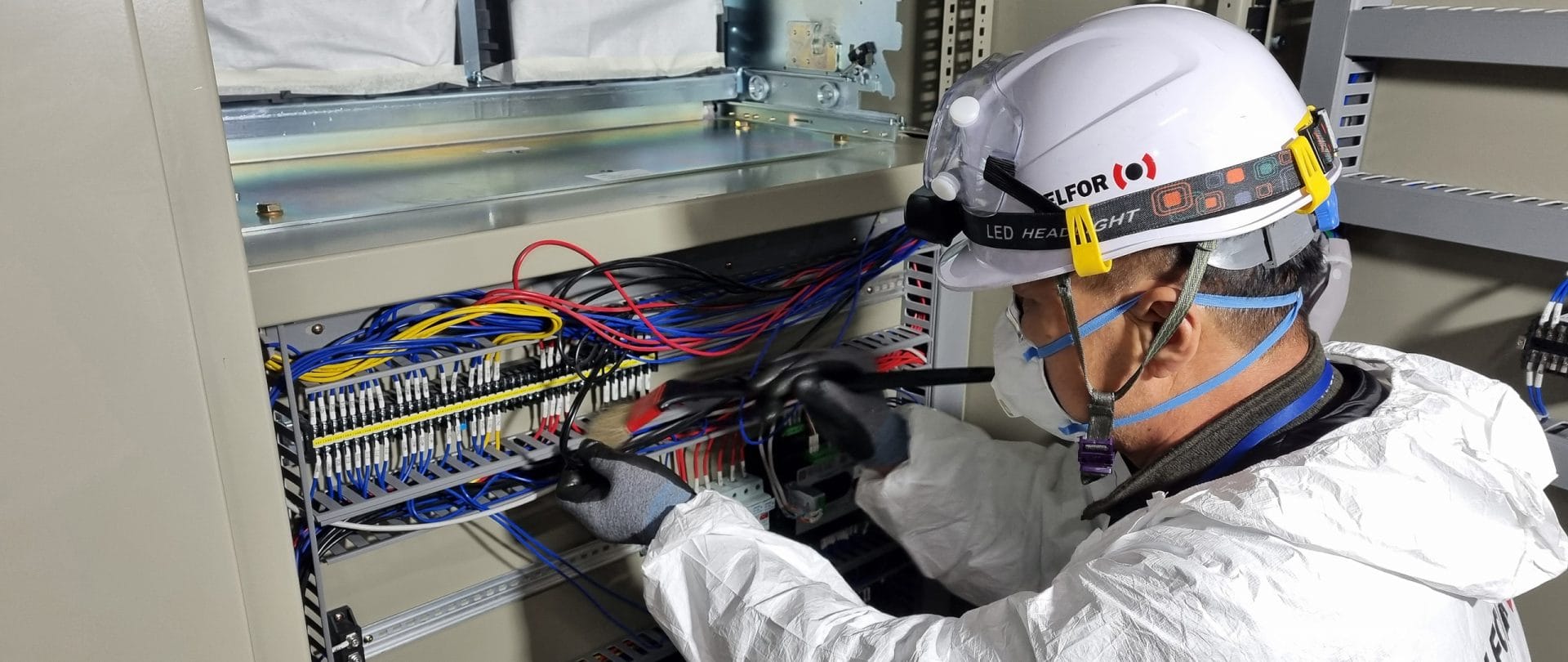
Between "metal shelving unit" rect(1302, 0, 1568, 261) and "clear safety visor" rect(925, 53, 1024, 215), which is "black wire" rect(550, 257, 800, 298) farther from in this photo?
"metal shelving unit" rect(1302, 0, 1568, 261)

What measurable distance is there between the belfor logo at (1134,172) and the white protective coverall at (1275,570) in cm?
27

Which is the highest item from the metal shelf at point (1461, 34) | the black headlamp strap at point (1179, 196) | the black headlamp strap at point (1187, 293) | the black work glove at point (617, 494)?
the metal shelf at point (1461, 34)

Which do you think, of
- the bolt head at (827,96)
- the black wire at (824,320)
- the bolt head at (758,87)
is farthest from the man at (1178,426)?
the bolt head at (758,87)

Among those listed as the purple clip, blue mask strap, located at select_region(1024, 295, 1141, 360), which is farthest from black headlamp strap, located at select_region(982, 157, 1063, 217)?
the purple clip

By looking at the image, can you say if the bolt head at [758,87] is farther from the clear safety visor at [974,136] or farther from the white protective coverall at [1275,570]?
the white protective coverall at [1275,570]

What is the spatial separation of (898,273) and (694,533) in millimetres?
585

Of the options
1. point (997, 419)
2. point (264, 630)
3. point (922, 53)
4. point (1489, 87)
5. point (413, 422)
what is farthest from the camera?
point (997, 419)

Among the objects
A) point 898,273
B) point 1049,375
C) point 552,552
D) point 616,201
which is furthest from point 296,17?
point 1049,375

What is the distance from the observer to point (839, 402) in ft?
4.13

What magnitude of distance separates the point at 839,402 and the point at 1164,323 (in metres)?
0.46

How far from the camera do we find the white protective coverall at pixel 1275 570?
29.3 inches

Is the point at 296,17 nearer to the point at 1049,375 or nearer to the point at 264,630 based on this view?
the point at 264,630

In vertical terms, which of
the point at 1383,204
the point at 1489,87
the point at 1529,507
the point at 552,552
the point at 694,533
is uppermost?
the point at 1489,87

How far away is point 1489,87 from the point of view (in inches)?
45.5
